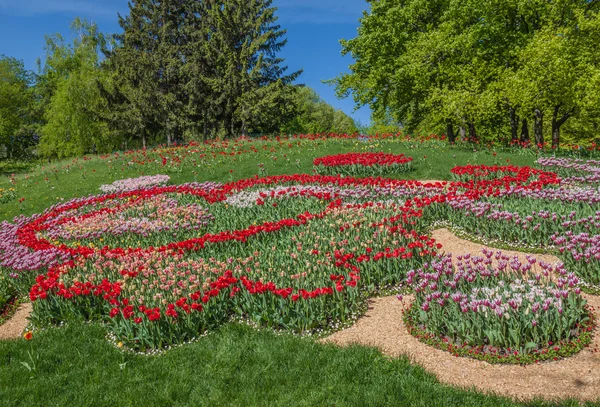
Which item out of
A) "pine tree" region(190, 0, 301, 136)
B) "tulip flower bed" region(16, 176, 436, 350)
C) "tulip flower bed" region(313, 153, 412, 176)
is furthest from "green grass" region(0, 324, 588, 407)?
"pine tree" region(190, 0, 301, 136)

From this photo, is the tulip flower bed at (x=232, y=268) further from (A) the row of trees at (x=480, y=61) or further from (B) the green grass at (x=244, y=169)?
(A) the row of trees at (x=480, y=61)

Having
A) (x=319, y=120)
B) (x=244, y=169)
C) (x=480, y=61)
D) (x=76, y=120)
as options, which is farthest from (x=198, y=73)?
(x=319, y=120)

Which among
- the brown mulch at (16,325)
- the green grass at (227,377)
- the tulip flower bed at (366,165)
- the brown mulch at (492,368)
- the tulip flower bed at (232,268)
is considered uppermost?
the tulip flower bed at (366,165)

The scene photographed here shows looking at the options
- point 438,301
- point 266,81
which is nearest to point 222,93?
point 266,81

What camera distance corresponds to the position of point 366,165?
17719mm

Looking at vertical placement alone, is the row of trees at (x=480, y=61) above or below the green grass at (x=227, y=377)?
above

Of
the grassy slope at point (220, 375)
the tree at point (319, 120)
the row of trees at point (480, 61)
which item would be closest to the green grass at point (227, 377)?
the grassy slope at point (220, 375)

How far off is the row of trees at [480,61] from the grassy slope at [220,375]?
1960 cm

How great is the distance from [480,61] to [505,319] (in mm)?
25523

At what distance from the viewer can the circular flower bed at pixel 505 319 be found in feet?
17.7

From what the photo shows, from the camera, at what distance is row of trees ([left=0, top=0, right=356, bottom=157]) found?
34844mm

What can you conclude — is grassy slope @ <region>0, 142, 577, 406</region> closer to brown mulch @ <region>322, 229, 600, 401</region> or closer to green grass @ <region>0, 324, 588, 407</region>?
green grass @ <region>0, 324, 588, 407</region>

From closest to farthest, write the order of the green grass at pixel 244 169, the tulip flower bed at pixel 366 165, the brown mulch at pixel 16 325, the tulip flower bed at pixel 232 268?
the tulip flower bed at pixel 232 268 → the brown mulch at pixel 16 325 → the tulip flower bed at pixel 366 165 → the green grass at pixel 244 169

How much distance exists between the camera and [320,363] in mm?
5391
